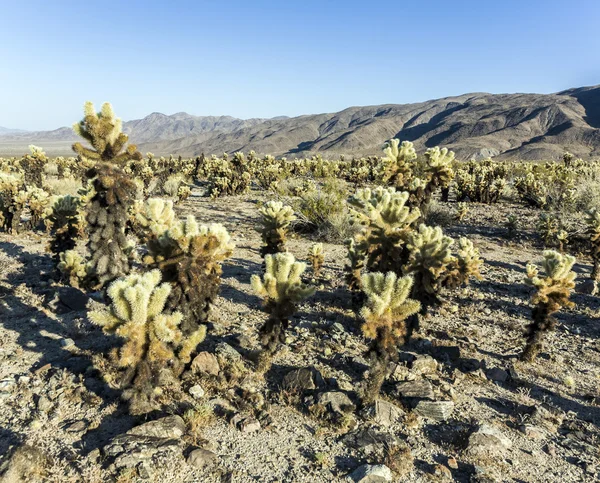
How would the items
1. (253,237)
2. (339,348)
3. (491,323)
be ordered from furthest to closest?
(253,237)
(491,323)
(339,348)

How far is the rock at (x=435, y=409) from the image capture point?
435cm

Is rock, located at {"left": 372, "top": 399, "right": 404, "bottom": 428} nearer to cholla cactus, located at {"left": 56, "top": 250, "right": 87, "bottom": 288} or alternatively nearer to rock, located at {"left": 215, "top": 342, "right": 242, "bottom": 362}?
rock, located at {"left": 215, "top": 342, "right": 242, "bottom": 362}

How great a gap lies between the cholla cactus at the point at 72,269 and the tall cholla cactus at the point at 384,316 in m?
6.12

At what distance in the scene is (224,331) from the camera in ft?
20.6

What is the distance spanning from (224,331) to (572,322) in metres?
6.21

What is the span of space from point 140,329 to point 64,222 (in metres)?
5.73

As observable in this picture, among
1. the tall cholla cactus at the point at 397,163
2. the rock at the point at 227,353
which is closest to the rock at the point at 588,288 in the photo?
the tall cholla cactus at the point at 397,163

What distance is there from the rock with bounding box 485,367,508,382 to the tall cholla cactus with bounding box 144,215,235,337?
4007 millimetres

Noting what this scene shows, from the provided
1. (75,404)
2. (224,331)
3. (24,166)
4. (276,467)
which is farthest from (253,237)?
(24,166)

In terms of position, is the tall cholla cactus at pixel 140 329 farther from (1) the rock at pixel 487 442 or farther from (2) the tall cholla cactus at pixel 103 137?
(1) the rock at pixel 487 442

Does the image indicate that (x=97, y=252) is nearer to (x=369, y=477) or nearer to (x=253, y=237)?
(x=369, y=477)

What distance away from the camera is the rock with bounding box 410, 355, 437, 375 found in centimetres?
533

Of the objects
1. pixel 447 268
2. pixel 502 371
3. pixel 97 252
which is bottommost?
pixel 502 371

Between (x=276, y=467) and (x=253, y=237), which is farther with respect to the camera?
(x=253, y=237)
